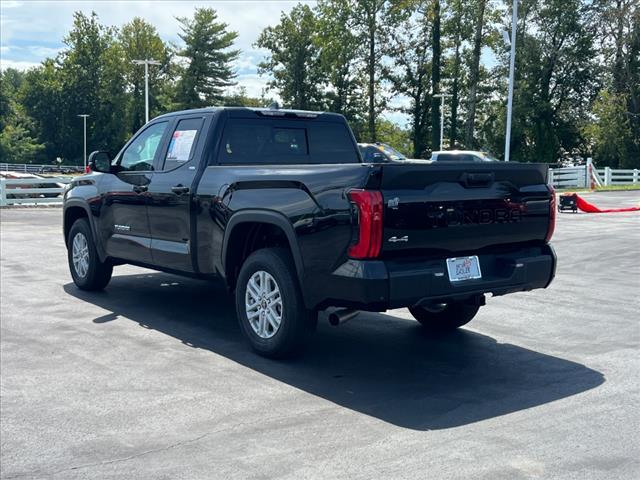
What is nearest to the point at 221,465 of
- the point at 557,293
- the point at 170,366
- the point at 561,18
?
the point at 170,366

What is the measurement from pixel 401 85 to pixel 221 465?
219 ft

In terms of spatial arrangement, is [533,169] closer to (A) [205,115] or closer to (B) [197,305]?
(A) [205,115]

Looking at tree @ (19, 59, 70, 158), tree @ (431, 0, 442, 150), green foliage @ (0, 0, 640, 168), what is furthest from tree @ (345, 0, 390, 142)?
tree @ (19, 59, 70, 158)

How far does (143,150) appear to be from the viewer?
825 centimetres

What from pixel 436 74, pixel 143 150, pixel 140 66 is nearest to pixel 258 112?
pixel 143 150

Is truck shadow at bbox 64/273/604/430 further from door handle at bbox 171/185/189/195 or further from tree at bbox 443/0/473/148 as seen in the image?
tree at bbox 443/0/473/148

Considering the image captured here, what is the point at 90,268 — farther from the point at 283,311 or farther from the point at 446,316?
the point at 446,316

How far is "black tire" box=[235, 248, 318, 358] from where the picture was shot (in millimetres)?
5961

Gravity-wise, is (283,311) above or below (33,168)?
below

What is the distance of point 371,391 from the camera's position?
18.0ft

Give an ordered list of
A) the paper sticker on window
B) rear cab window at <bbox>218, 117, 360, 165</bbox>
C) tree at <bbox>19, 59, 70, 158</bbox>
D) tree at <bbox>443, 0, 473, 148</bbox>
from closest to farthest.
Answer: rear cab window at <bbox>218, 117, 360, 165</bbox>, the paper sticker on window, tree at <bbox>443, 0, 473, 148</bbox>, tree at <bbox>19, 59, 70, 158</bbox>

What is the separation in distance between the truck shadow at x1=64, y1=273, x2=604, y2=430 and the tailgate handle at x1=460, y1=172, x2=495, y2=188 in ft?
4.60

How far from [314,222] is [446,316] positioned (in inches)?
88.5

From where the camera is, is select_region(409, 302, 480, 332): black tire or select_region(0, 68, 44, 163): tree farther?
select_region(0, 68, 44, 163): tree
